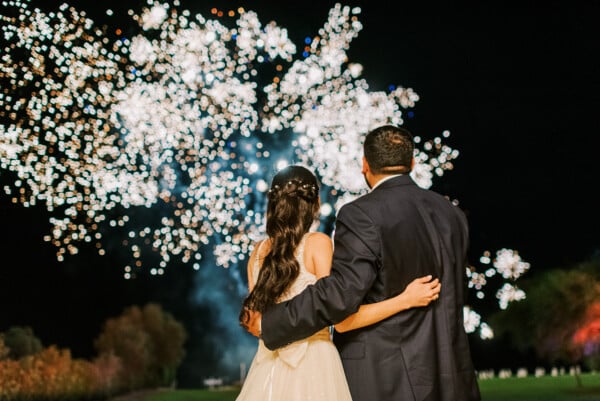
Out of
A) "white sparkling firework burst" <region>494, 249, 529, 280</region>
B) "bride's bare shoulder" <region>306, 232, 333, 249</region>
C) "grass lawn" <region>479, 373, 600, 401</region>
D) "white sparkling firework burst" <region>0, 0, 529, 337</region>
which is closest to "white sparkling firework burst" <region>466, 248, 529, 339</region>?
"white sparkling firework burst" <region>494, 249, 529, 280</region>

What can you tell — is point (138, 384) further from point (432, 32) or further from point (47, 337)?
point (432, 32)

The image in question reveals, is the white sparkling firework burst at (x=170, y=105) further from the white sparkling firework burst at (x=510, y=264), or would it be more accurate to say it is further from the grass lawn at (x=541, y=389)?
the grass lawn at (x=541, y=389)

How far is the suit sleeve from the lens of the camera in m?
3.23

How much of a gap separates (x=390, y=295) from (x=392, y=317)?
0.36 feet

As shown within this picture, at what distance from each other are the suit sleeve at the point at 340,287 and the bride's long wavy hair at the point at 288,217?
418 mm

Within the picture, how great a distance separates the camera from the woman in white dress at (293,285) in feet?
12.3

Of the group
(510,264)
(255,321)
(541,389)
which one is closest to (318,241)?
(255,321)

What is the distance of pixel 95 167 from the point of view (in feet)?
39.4

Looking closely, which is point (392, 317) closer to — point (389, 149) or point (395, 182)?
point (395, 182)

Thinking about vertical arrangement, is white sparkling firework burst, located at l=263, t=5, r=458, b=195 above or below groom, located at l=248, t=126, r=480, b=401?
above

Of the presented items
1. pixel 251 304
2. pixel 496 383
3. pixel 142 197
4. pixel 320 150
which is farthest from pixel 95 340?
pixel 251 304

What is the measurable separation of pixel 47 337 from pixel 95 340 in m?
1.31

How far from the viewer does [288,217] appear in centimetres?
390

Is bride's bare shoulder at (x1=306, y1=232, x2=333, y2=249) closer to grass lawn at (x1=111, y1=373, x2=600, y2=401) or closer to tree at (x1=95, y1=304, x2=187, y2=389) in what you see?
grass lawn at (x1=111, y1=373, x2=600, y2=401)
